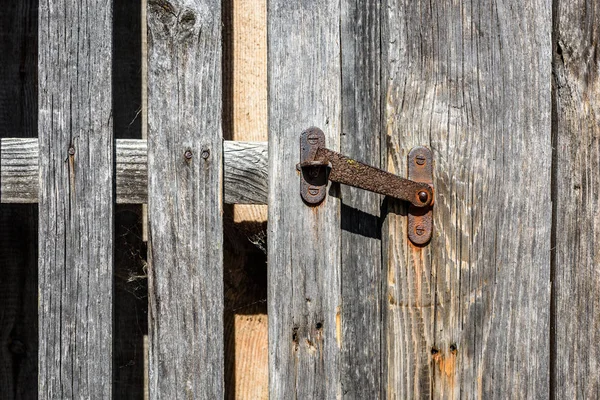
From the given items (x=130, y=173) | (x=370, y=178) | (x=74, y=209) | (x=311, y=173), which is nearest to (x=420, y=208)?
(x=370, y=178)

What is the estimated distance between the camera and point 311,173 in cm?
129

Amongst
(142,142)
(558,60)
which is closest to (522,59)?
(558,60)

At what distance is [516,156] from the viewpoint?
1.32m

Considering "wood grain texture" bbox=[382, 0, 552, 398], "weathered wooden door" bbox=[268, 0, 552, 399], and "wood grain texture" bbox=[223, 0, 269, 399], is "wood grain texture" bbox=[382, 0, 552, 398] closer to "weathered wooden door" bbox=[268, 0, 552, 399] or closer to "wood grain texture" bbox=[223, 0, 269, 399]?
"weathered wooden door" bbox=[268, 0, 552, 399]

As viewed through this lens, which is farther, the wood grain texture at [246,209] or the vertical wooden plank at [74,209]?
the wood grain texture at [246,209]

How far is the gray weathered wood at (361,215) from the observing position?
131cm

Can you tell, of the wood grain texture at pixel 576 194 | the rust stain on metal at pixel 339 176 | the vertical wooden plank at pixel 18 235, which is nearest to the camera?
the rust stain on metal at pixel 339 176

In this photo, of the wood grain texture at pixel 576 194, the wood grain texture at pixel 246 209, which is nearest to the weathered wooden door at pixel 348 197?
the wood grain texture at pixel 576 194

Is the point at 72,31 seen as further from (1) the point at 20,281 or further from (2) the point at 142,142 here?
(1) the point at 20,281

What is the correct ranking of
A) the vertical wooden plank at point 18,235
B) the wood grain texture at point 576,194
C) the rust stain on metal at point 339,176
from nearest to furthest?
the rust stain on metal at point 339,176, the wood grain texture at point 576,194, the vertical wooden plank at point 18,235

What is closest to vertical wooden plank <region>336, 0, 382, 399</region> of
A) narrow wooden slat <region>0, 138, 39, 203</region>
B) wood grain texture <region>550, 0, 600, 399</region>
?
wood grain texture <region>550, 0, 600, 399</region>

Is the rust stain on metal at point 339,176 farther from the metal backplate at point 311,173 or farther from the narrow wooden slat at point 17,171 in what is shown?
the narrow wooden slat at point 17,171

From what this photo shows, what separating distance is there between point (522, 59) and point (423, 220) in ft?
1.40

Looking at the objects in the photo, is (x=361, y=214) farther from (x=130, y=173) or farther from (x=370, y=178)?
(x=130, y=173)
